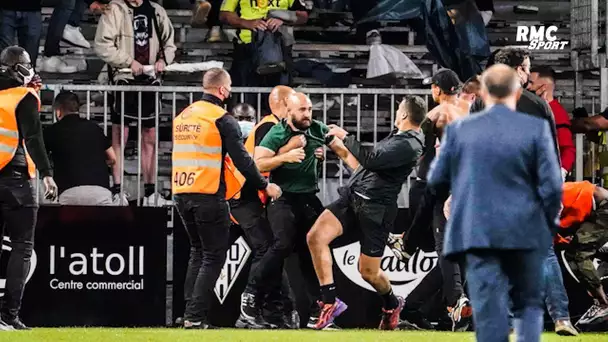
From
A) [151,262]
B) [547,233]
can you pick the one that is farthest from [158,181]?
[547,233]

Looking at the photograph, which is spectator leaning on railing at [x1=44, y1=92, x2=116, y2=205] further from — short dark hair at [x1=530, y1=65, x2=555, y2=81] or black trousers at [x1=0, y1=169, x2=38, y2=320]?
short dark hair at [x1=530, y1=65, x2=555, y2=81]

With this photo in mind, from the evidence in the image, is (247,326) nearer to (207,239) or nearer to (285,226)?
(285,226)

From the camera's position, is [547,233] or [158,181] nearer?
[547,233]

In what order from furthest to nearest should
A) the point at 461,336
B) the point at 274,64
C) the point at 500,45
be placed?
the point at 500,45, the point at 274,64, the point at 461,336

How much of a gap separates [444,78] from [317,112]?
2746mm

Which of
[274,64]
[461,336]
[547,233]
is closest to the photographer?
[547,233]

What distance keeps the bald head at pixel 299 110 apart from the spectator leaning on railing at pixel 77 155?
1.87 m

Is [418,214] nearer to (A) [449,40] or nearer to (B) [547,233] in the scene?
(A) [449,40]

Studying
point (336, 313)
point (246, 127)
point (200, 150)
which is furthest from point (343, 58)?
point (200, 150)

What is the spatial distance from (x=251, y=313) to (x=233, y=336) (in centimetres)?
150

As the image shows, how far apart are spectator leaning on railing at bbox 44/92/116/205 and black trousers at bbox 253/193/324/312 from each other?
1.70 m

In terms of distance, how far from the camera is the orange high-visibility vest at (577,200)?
42.3 ft

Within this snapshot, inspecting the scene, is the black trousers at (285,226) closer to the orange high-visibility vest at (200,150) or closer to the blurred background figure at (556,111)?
the orange high-visibility vest at (200,150)

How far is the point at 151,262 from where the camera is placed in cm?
1366
